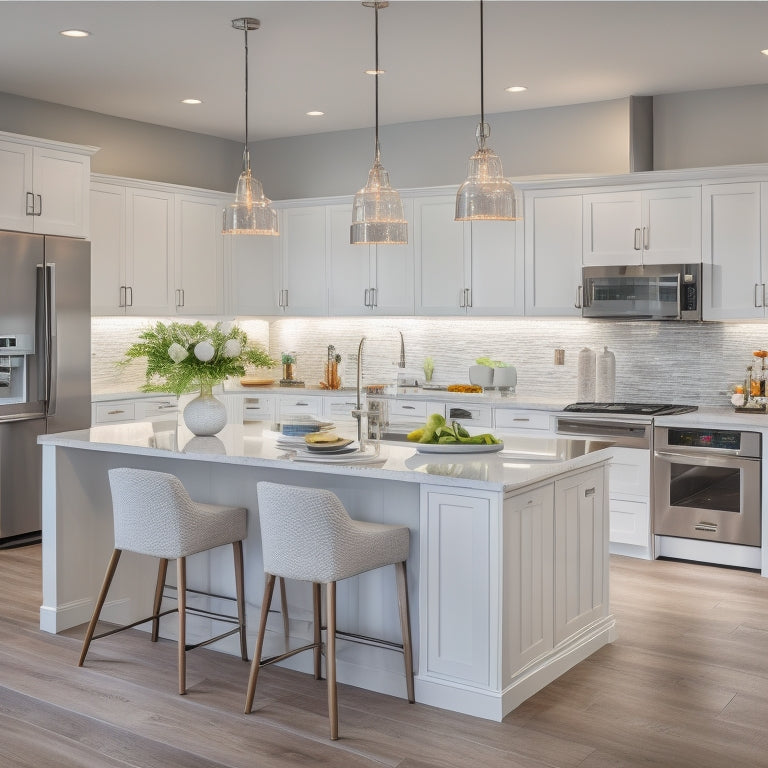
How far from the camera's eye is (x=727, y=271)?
233 inches

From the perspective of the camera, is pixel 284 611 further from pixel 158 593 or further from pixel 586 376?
pixel 586 376

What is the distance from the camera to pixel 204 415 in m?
4.39

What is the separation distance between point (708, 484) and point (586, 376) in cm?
121

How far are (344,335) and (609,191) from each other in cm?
256

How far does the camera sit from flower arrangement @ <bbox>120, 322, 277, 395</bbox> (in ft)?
14.1

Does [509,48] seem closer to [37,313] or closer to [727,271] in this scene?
[727,271]

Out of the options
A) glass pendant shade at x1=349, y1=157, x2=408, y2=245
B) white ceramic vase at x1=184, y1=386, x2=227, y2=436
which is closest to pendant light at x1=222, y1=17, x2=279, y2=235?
glass pendant shade at x1=349, y1=157, x2=408, y2=245

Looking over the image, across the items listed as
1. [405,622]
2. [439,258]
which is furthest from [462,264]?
[405,622]

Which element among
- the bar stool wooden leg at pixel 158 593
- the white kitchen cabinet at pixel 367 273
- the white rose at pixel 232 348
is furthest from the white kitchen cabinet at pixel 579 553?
the white kitchen cabinet at pixel 367 273

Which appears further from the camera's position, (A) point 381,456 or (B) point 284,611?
(B) point 284,611

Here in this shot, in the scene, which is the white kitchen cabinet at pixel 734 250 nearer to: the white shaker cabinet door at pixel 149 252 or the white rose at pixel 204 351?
the white rose at pixel 204 351

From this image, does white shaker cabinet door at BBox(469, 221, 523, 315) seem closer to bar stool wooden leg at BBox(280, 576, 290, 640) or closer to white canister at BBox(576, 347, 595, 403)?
white canister at BBox(576, 347, 595, 403)

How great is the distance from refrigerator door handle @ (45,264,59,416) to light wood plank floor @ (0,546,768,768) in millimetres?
2006

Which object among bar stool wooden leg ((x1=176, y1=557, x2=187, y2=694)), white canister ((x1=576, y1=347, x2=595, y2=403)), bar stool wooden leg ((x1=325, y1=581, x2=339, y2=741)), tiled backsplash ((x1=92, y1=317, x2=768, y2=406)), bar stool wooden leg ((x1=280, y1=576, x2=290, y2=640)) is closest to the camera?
bar stool wooden leg ((x1=325, y1=581, x2=339, y2=741))
